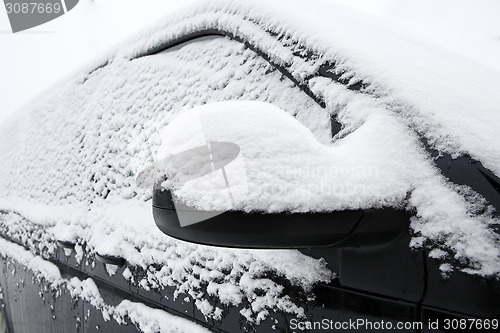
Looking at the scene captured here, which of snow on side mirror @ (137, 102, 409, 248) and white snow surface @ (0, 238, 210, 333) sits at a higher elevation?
snow on side mirror @ (137, 102, 409, 248)

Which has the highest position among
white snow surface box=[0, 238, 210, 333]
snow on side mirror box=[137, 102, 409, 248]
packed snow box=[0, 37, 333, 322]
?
snow on side mirror box=[137, 102, 409, 248]

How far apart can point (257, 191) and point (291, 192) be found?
0.06 metres

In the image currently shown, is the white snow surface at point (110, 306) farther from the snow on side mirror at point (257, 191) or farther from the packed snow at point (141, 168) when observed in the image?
the snow on side mirror at point (257, 191)

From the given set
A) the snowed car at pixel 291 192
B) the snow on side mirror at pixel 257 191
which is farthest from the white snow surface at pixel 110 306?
the snow on side mirror at pixel 257 191

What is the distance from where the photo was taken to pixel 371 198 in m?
0.71

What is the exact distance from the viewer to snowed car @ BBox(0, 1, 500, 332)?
0.69m

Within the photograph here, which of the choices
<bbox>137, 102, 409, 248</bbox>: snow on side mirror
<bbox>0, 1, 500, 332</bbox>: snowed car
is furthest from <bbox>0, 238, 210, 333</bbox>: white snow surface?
<bbox>137, 102, 409, 248</bbox>: snow on side mirror

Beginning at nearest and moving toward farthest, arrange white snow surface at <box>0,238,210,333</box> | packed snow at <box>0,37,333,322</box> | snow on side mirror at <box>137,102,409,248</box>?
snow on side mirror at <box>137,102,409,248</box>
packed snow at <box>0,37,333,322</box>
white snow surface at <box>0,238,210,333</box>

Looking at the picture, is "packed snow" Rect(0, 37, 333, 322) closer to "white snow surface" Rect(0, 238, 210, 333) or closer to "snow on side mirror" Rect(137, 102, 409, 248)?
"white snow surface" Rect(0, 238, 210, 333)

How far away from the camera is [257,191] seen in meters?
0.68

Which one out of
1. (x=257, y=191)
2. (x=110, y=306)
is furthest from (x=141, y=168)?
(x=257, y=191)

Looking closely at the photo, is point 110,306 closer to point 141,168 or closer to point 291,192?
point 141,168

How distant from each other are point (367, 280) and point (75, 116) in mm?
2011

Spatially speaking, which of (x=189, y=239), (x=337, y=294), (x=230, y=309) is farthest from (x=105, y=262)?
(x=337, y=294)
